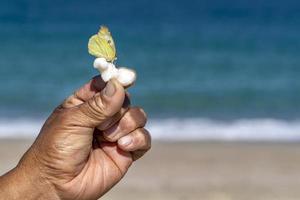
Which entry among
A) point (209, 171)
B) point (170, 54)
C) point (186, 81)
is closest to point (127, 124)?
point (209, 171)

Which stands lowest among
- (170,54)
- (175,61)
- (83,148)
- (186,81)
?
(83,148)

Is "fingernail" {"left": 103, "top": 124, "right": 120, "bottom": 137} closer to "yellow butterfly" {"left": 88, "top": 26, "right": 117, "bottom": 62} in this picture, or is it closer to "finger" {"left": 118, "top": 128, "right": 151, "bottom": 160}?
"finger" {"left": 118, "top": 128, "right": 151, "bottom": 160}

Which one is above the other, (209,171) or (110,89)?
(209,171)

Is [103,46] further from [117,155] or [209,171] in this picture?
[209,171]

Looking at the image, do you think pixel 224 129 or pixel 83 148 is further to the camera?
pixel 224 129

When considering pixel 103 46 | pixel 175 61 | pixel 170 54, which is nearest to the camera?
pixel 103 46

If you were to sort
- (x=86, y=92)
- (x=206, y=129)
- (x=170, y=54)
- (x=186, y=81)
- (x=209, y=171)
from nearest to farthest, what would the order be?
(x=86, y=92), (x=209, y=171), (x=206, y=129), (x=186, y=81), (x=170, y=54)
